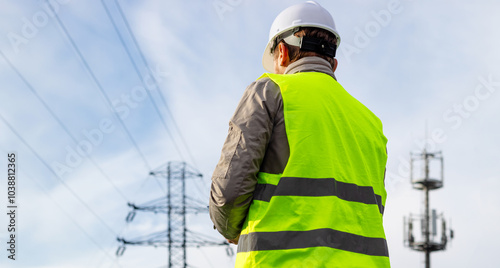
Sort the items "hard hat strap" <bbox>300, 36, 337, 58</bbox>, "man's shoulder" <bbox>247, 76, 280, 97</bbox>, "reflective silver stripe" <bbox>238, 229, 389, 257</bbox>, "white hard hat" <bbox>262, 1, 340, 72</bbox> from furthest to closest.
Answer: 1. "white hard hat" <bbox>262, 1, 340, 72</bbox>
2. "hard hat strap" <bbox>300, 36, 337, 58</bbox>
3. "man's shoulder" <bbox>247, 76, 280, 97</bbox>
4. "reflective silver stripe" <bbox>238, 229, 389, 257</bbox>

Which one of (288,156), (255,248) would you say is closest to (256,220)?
(255,248)

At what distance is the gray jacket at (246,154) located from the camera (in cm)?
240

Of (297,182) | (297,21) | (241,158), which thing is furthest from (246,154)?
(297,21)

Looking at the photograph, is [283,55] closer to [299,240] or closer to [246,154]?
[246,154]

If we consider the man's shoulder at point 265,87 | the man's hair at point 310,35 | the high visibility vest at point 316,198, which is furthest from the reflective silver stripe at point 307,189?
the man's hair at point 310,35

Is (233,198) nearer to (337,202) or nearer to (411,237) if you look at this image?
(337,202)

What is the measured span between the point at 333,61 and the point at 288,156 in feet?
2.43

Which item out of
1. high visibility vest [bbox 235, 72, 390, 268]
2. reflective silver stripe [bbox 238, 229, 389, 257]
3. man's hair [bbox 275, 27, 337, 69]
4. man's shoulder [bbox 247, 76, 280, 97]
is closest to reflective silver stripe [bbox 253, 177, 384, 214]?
high visibility vest [bbox 235, 72, 390, 268]

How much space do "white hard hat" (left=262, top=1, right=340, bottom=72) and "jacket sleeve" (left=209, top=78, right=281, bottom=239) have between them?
1.76 feet

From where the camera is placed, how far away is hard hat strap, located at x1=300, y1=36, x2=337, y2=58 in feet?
9.21

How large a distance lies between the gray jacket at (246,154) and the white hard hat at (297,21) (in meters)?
0.52

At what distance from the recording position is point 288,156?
2451 millimetres

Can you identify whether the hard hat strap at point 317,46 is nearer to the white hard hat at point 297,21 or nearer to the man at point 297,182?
the white hard hat at point 297,21

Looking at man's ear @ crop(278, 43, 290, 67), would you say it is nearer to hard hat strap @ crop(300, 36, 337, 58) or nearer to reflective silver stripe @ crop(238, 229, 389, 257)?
hard hat strap @ crop(300, 36, 337, 58)
